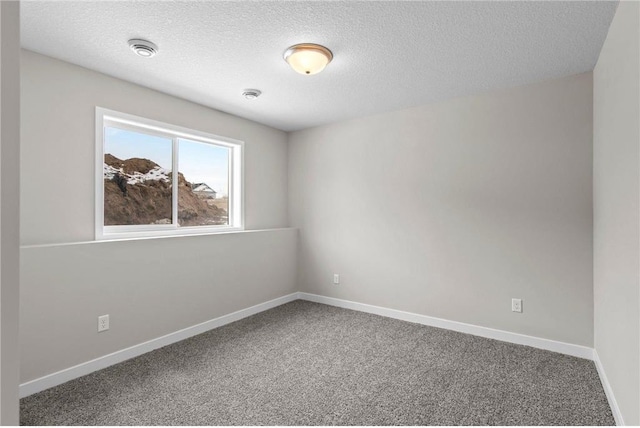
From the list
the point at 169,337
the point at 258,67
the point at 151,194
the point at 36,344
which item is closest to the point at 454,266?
the point at 258,67

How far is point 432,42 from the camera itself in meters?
2.20

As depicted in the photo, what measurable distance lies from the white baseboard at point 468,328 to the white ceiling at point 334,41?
88.4 inches

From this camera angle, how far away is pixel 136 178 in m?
3.07

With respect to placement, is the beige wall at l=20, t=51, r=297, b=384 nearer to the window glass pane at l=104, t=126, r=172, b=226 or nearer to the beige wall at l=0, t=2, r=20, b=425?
the window glass pane at l=104, t=126, r=172, b=226

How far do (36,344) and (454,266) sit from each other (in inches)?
135

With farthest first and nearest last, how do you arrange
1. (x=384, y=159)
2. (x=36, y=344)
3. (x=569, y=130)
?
(x=384, y=159) < (x=569, y=130) < (x=36, y=344)

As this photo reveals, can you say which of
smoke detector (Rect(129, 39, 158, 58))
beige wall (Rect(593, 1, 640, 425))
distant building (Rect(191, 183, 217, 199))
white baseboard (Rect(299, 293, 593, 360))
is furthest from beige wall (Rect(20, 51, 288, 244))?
beige wall (Rect(593, 1, 640, 425))

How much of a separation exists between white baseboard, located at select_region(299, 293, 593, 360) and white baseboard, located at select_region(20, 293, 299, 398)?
0.98 m

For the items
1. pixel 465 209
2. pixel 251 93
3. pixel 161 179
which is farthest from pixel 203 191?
pixel 465 209

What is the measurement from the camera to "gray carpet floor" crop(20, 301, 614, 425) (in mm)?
1917

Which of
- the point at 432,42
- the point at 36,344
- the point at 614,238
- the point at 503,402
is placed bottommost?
the point at 503,402

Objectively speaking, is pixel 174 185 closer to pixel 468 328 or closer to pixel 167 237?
pixel 167 237

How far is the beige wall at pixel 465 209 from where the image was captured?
2.75m

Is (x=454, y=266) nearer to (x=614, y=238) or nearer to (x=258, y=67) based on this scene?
(x=614, y=238)
